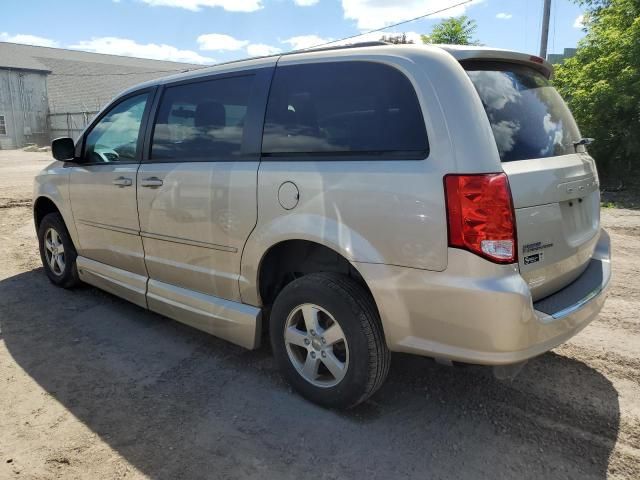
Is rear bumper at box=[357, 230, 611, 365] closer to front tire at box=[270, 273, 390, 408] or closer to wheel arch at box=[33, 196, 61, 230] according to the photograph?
front tire at box=[270, 273, 390, 408]

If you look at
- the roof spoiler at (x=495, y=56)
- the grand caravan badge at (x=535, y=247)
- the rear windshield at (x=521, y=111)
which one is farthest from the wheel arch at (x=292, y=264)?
the roof spoiler at (x=495, y=56)

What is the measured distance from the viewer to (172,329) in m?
4.21

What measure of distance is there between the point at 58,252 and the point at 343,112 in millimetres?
3694

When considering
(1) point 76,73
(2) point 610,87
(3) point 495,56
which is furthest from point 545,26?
(1) point 76,73

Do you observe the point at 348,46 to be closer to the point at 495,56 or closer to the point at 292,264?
the point at 495,56

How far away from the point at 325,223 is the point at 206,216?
3.21ft

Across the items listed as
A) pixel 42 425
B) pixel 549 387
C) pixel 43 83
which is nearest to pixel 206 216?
pixel 42 425

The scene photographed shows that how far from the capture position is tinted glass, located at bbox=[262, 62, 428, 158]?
99.5 inches

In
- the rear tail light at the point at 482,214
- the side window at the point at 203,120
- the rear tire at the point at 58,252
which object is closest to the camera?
the rear tail light at the point at 482,214

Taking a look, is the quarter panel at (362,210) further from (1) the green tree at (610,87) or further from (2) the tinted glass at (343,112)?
(1) the green tree at (610,87)

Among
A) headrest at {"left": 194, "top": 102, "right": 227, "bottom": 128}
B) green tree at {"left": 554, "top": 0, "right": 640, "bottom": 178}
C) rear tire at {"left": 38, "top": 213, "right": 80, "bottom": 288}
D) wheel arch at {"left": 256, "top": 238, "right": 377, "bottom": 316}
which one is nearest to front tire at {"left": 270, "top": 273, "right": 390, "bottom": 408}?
wheel arch at {"left": 256, "top": 238, "right": 377, "bottom": 316}

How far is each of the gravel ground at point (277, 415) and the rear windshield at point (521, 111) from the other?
1437mm

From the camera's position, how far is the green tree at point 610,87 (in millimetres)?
11133

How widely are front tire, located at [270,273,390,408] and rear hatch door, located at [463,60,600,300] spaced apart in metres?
0.83
